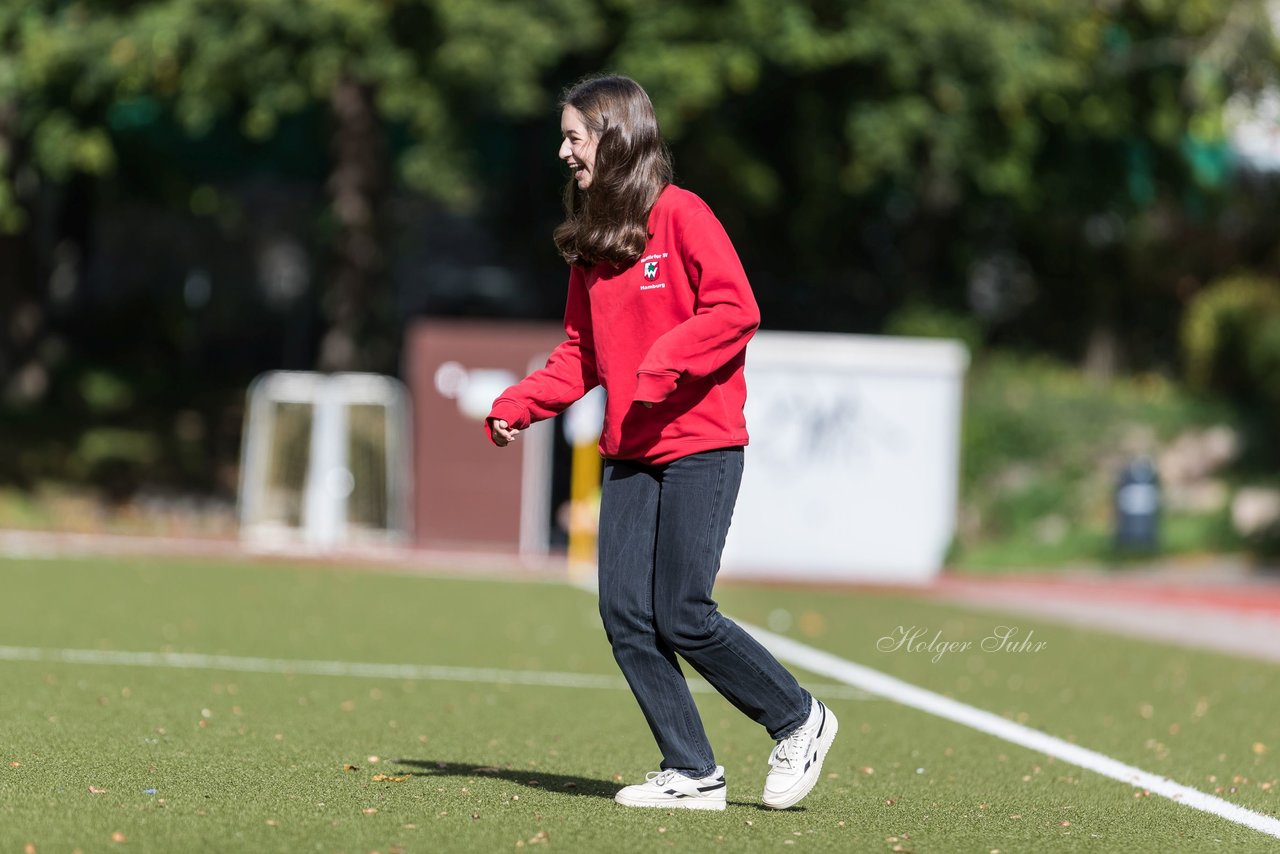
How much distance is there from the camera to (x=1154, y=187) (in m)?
26.5

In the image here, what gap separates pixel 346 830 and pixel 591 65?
19363 mm

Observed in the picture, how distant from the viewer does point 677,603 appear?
5.27 meters

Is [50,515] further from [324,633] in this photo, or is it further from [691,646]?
[691,646]

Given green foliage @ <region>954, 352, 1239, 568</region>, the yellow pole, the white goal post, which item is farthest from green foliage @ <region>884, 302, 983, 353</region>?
the white goal post

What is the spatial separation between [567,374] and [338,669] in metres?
3.80

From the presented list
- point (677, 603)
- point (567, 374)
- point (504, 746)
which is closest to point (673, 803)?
point (677, 603)

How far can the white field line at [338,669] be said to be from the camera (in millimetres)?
8742

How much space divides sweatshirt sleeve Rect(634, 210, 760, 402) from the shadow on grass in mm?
1255

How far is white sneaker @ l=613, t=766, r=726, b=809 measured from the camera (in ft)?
17.6

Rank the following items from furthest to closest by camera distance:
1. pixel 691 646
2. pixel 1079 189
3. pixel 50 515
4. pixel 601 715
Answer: pixel 1079 189 → pixel 50 515 → pixel 601 715 → pixel 691 646

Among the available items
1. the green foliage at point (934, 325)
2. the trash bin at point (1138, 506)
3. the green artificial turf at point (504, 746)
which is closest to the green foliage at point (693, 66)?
the green foliage at point (934, 325)

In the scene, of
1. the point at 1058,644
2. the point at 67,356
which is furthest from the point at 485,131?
the point at 1058,644

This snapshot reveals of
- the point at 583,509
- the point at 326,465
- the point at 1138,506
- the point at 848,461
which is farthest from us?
the point at 1138,506

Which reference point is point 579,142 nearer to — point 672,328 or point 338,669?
point 672,328
